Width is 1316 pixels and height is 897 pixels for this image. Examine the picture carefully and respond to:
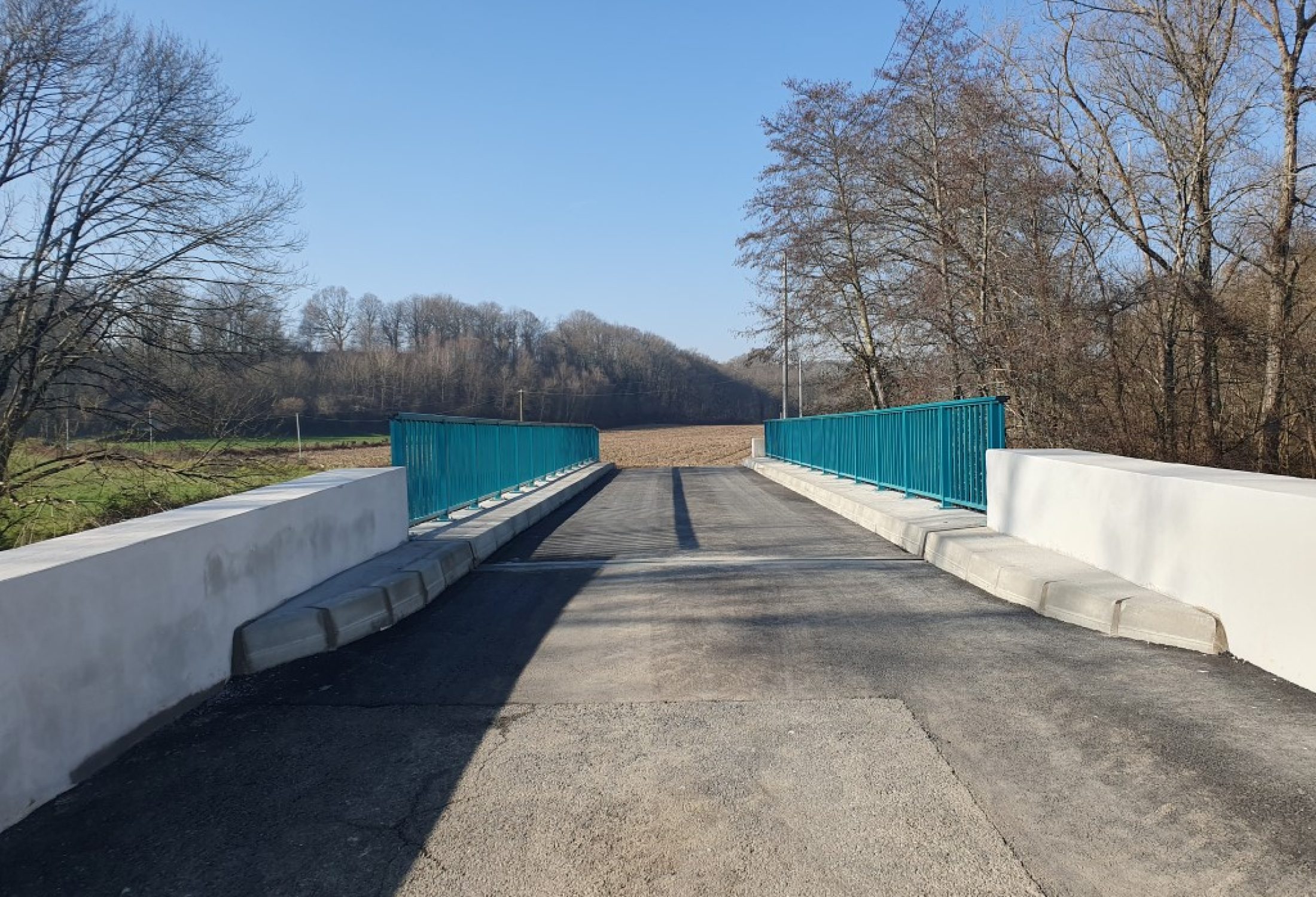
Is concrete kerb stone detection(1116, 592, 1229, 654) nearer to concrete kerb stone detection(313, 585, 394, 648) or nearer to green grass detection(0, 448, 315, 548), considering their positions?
concrete kerb stone detection(313, 585, 394, 648)

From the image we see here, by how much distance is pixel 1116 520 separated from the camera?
6.48 meters

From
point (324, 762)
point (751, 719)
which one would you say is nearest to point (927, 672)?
point (751, 719)

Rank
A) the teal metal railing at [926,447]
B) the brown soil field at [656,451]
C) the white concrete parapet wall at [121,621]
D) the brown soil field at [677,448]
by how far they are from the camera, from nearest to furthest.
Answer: the white concrete parapet wall at [121,621] → the teal metal railing at [926,447] → the brown soil field at [656,451] → the brown soil field at [677,448]

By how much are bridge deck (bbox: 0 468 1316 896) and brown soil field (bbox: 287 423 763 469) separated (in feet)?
43.4

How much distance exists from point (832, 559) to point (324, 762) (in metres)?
5.83

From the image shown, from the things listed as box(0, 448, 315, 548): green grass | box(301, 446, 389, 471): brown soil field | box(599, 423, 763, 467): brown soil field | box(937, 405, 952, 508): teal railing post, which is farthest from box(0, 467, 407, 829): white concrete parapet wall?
box(599, 423, 763, 467): brown soil field

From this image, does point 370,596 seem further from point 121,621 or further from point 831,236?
point 831,236

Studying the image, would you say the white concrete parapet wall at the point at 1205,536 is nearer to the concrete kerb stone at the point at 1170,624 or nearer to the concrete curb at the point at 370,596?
the concrete kerb stone at the point at 1170,624

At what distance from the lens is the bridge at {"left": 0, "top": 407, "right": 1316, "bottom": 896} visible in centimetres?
288

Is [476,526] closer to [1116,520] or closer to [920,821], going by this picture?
[1116,520]

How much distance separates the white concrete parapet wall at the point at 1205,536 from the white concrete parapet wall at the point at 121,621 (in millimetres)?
5855

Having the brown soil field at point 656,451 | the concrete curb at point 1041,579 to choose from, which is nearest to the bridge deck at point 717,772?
the concrete curb at point 1041,579

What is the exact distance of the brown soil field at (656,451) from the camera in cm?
3353

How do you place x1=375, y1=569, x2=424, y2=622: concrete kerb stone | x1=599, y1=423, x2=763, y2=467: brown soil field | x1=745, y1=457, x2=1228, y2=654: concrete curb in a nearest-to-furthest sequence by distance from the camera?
x1=745, y1=457, x2=1228, y2=654: concrete curb
x1=375, y1=569, x2=424, y2=622: concrete kerb stone
x1=599, y1=423, x2=763, y2=467: brown soil field
